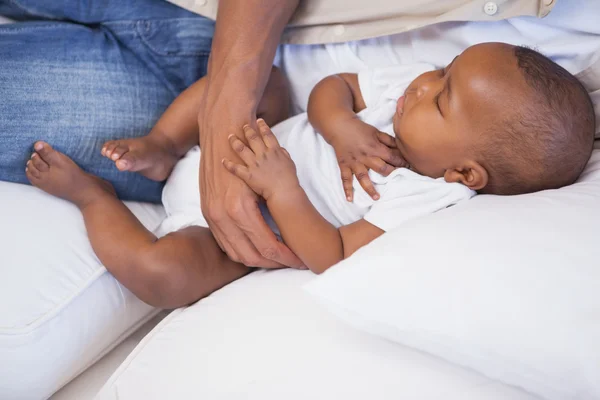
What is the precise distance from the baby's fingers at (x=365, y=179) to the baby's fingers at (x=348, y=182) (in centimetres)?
1

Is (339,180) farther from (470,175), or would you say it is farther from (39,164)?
(39,164)

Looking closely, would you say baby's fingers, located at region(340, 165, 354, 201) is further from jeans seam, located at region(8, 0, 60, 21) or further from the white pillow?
jeans seam, located at region(8, 0, 60, 21)

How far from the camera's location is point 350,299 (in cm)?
83

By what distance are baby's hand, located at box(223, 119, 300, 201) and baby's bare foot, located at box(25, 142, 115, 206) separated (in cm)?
33

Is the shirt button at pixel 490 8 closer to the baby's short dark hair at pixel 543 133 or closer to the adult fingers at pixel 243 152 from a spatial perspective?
the baby's short dark hair at pixel 543 133

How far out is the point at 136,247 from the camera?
111cm

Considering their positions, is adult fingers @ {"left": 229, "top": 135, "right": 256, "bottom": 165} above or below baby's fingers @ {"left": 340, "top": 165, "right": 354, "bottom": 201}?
above

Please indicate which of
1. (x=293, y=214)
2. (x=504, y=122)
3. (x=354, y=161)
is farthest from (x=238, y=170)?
(x=504, y=122)

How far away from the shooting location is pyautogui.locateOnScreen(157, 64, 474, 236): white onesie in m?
1.06

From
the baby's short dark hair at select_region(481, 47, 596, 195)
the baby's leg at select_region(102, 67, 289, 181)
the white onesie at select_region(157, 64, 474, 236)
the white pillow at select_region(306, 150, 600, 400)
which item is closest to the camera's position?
the white pillow at select_region(306, 150, 600, 400)

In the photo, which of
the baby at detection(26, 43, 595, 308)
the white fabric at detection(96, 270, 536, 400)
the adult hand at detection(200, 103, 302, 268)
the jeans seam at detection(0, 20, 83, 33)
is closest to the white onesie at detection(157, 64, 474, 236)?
the baby at detection(26, 43, 595, 308)

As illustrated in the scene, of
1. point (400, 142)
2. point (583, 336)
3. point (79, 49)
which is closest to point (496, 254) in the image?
point (583, 336)

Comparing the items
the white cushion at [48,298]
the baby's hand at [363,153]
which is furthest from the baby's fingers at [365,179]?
the white cushion at [48,298]

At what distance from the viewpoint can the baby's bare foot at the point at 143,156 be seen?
1.16m
